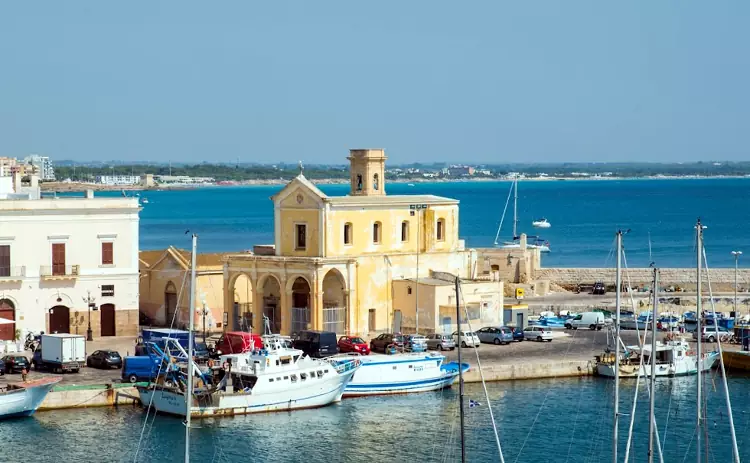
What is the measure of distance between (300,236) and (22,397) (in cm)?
1583

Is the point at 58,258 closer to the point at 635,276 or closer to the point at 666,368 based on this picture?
the point at 666,368

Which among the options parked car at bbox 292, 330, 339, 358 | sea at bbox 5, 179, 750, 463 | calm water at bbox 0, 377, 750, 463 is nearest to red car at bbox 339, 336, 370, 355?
parked car at bbox 292, 330, 339, 358

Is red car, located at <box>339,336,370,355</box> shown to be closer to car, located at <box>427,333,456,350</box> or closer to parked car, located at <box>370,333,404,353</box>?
parked car, located at <box>370,333,404,353</box>

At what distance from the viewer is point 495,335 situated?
177 feet

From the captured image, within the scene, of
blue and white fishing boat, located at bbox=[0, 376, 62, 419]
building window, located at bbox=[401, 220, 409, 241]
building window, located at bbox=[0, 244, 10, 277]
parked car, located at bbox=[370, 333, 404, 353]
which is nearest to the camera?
blue and white fishing boat, located at bbox=[0, 376, 62, 419]

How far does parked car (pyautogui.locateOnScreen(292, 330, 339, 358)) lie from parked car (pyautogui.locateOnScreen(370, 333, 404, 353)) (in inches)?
92.5

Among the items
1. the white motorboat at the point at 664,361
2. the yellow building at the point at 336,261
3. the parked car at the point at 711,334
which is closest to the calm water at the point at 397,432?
the white motorboat at the point at 664,361

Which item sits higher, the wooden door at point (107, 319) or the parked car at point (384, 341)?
the wooden door at point (107, 319)

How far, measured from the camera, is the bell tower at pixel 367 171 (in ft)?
197

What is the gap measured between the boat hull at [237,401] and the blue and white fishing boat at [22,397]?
294 cm

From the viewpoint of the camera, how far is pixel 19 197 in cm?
5794

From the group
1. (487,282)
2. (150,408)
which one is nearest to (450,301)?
(487,282)

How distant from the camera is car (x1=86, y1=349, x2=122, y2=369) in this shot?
4744 centimetres

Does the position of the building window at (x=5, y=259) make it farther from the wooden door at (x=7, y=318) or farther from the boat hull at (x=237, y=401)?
the boat hull at (x=237, y=401)
